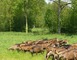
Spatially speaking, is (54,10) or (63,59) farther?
(54,10)

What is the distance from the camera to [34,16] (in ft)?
192

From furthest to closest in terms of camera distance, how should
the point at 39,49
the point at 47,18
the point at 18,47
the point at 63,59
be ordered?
the point at 47,18 → the point at 18,47 → the point at 39,49 → the point at 63,59

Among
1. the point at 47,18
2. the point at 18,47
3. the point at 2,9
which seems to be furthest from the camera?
the point at 2,9

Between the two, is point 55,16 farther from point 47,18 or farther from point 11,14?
point 11,14

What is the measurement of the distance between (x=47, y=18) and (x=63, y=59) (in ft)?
131

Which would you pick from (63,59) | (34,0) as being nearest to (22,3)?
(34,0)

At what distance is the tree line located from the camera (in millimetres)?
49781

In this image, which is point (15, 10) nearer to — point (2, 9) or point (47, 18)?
point (2, 9)

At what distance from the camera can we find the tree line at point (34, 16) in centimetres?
4978

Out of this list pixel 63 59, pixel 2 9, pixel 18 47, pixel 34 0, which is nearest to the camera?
pixel 63 59

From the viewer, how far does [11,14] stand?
5725 centimetres

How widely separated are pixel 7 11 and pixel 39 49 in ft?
132

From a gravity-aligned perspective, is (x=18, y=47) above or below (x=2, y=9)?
below

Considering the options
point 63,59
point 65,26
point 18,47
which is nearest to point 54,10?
point 65,26
